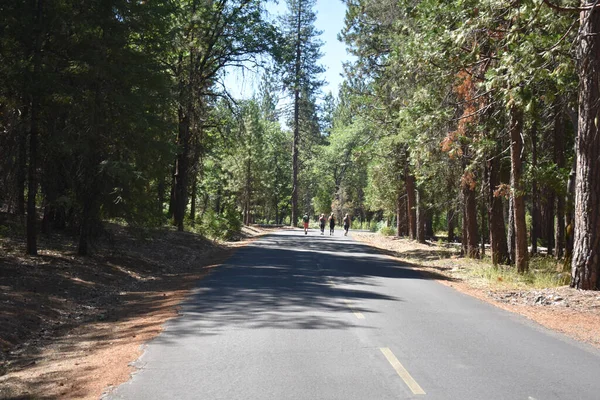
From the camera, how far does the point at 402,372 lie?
6.73 meters

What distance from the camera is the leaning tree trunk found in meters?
13.7

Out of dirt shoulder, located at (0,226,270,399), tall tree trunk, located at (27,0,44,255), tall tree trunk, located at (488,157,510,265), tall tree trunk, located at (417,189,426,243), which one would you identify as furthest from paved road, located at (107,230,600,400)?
tall tree trunk, located at (417,189,426,243)

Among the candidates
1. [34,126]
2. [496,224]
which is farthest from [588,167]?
[34,126]

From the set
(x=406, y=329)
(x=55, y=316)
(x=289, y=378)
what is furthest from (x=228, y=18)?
(x=289, y=378)

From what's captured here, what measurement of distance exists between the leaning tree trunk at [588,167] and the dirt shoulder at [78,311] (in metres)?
9.64

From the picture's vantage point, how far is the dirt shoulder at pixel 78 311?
22.8 feet

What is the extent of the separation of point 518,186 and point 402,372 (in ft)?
43.5

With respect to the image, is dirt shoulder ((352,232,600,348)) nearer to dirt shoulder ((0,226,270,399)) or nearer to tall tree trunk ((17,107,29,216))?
→ dirt shoulder ((0,226,270,399))

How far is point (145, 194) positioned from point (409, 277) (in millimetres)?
8470

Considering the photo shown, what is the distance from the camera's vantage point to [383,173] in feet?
122

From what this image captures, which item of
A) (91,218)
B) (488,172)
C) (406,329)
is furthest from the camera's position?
(488,172)

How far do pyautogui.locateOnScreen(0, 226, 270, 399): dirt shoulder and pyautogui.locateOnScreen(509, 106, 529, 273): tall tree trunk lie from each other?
33.4 feet

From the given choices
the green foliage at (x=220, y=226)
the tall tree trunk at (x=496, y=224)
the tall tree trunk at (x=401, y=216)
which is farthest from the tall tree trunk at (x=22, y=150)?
the tall tree trunk at (x=401, y=216)

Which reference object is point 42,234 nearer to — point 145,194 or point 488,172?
point 145,194
